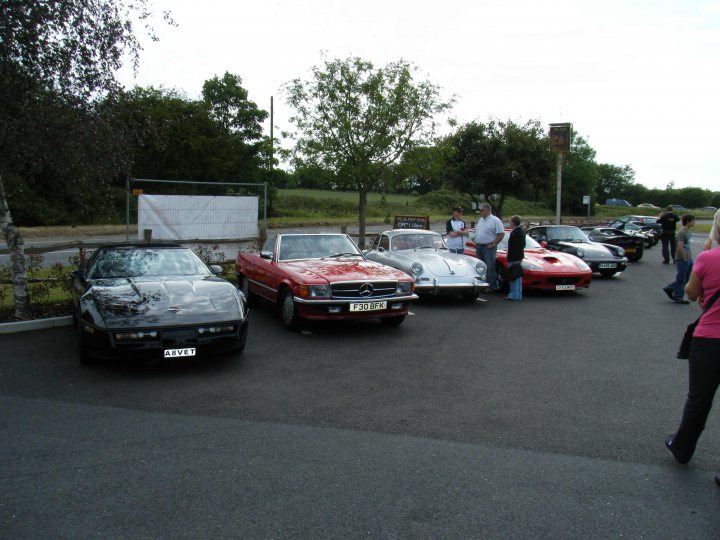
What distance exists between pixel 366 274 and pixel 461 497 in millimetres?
5068

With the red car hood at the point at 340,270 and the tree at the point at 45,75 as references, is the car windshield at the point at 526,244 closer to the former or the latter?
the red car hood at the point at 340,270

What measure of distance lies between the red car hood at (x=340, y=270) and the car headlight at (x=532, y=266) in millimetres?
4594

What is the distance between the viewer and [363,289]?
8.15 metres

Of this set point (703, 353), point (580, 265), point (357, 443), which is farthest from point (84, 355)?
point (580, 265)

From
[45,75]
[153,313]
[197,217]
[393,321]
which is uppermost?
[45,75]

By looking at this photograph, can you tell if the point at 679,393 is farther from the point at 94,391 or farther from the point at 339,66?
the point at 339,66

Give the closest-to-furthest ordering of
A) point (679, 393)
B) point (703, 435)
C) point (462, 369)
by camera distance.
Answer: point (703, 435) < point (679, 393) < point (462, 369)

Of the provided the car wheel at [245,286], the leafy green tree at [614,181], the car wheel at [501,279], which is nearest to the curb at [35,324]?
the car wheel at [245,286]

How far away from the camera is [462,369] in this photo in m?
6.57

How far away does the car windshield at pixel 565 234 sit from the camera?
16516 millimetres

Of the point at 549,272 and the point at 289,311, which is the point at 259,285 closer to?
the point at 289,311

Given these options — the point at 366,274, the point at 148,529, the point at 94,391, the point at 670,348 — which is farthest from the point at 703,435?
the point at 94,391

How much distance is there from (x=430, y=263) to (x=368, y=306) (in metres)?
3.21

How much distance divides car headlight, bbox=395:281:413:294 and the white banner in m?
9.08
